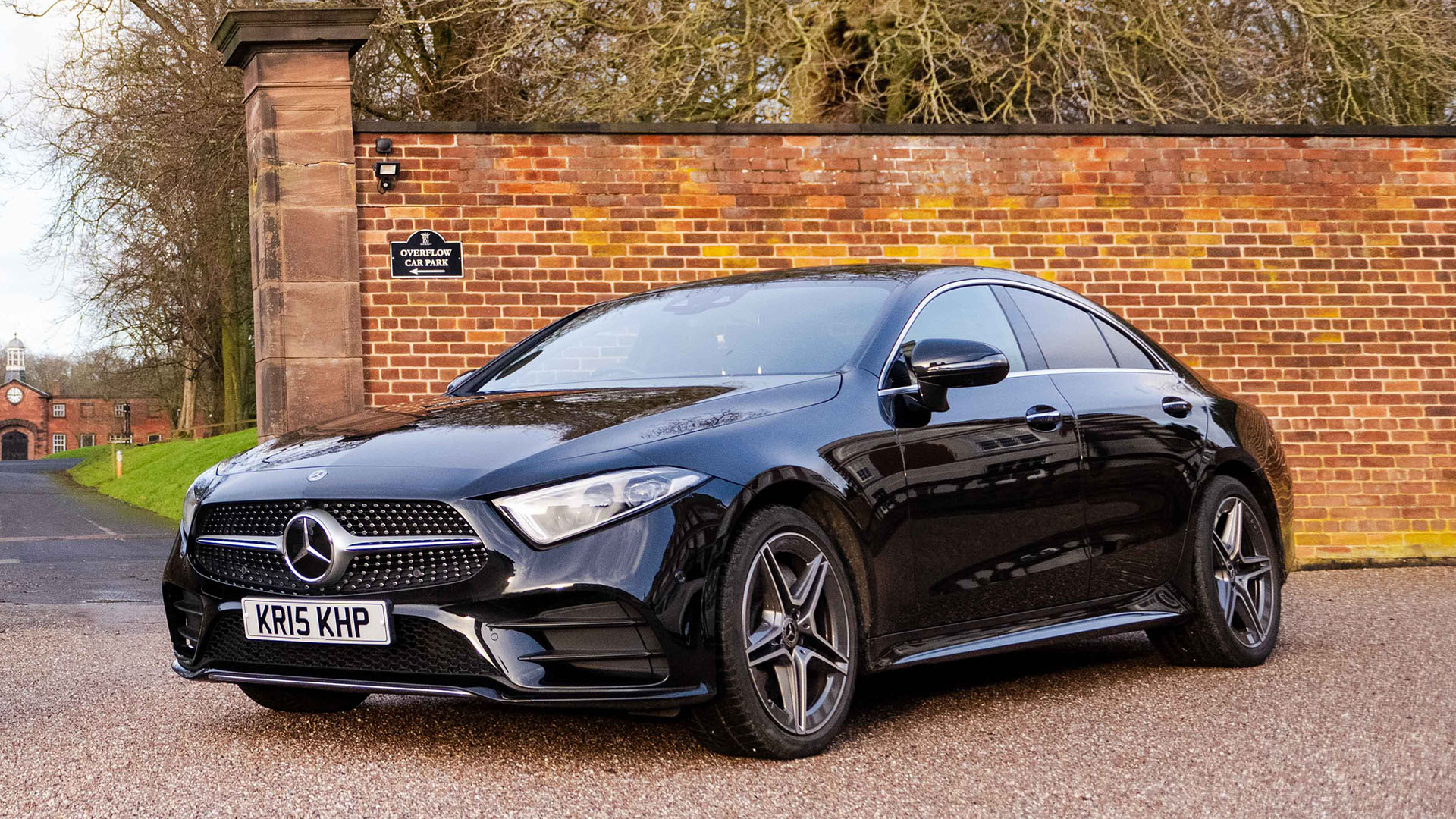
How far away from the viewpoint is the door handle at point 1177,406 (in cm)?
599

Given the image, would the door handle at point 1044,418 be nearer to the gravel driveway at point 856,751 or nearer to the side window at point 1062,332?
the side window at point 1062,332

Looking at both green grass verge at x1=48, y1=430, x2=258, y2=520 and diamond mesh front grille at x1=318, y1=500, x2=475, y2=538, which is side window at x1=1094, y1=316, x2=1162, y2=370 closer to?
diamond mesh front grille at x1=318, y1=500, x2=475, y2=538

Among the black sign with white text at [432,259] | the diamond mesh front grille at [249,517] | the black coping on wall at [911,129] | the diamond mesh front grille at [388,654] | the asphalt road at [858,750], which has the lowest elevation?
the asphalt road at [858,750]

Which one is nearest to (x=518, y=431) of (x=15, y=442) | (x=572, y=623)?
(x=572, y=623)

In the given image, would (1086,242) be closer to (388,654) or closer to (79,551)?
(388,654)

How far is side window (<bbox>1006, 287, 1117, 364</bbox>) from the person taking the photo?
18.6 feet

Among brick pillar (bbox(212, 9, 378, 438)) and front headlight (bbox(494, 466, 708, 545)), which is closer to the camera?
front headlight (bbox(494, 466, 708, 545))

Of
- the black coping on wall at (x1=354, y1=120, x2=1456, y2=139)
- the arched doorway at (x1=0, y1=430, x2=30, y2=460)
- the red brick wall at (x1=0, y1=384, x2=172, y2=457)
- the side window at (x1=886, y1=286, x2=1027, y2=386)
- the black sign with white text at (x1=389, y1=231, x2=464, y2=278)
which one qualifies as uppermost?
the black coping on wall at (x1=354, y1=120, x2=1456, y2=139)

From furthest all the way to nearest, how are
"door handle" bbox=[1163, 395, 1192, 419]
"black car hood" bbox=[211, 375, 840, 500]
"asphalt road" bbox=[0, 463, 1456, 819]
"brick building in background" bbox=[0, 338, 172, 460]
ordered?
"brick building in background" bbox=[0, 338, 172, 460], "door handle" bbox=[1163, 395, 1192, 419], "black car hood" bbox=[211, 375, 840, 500], "asphalt road" bbox=[0, 463, 1456, 819]

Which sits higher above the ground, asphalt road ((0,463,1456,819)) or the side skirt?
the side skirt

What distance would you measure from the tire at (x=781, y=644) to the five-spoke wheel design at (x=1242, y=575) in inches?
87.1

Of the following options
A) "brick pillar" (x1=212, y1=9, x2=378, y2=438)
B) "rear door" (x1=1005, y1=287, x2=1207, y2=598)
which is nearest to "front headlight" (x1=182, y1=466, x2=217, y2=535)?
"rear door" (x1=1005, y1=287, x2=1207, y2=598)

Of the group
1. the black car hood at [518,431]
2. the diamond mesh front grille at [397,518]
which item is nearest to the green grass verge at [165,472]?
the black car hood at [518,431]

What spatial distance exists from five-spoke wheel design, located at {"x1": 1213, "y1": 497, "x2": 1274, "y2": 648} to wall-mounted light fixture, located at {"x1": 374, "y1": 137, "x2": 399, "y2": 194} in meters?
5.56
